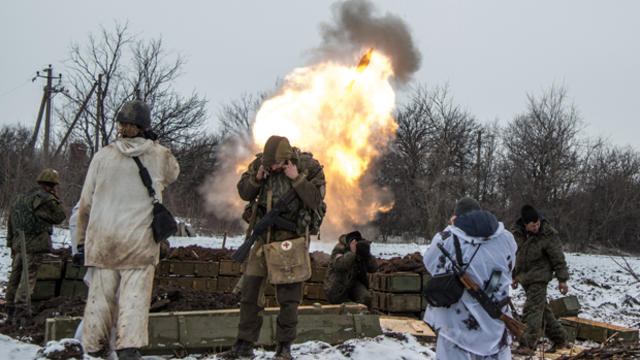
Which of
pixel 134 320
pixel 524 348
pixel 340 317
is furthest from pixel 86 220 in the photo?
pixel 524 348

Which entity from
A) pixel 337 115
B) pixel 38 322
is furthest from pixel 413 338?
Answer: pixel 337 115

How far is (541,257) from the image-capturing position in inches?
302

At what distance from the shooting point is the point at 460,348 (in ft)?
12.2

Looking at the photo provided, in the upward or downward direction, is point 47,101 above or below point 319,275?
above

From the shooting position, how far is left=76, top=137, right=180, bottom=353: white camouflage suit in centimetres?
396

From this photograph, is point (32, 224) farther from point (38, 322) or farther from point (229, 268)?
point (229, 268)

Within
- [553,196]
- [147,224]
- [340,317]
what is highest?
[553,196]

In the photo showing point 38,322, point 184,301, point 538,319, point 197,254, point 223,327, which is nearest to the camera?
point 223,327

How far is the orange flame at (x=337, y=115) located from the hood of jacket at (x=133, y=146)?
10.6m

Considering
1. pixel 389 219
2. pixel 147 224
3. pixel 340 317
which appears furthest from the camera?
pixel 389 219

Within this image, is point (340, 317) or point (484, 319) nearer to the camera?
point (484, 319)

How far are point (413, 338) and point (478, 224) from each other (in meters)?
2.67

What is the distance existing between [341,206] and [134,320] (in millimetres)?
17584

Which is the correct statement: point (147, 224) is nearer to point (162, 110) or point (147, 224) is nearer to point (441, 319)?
point (441, 319)
